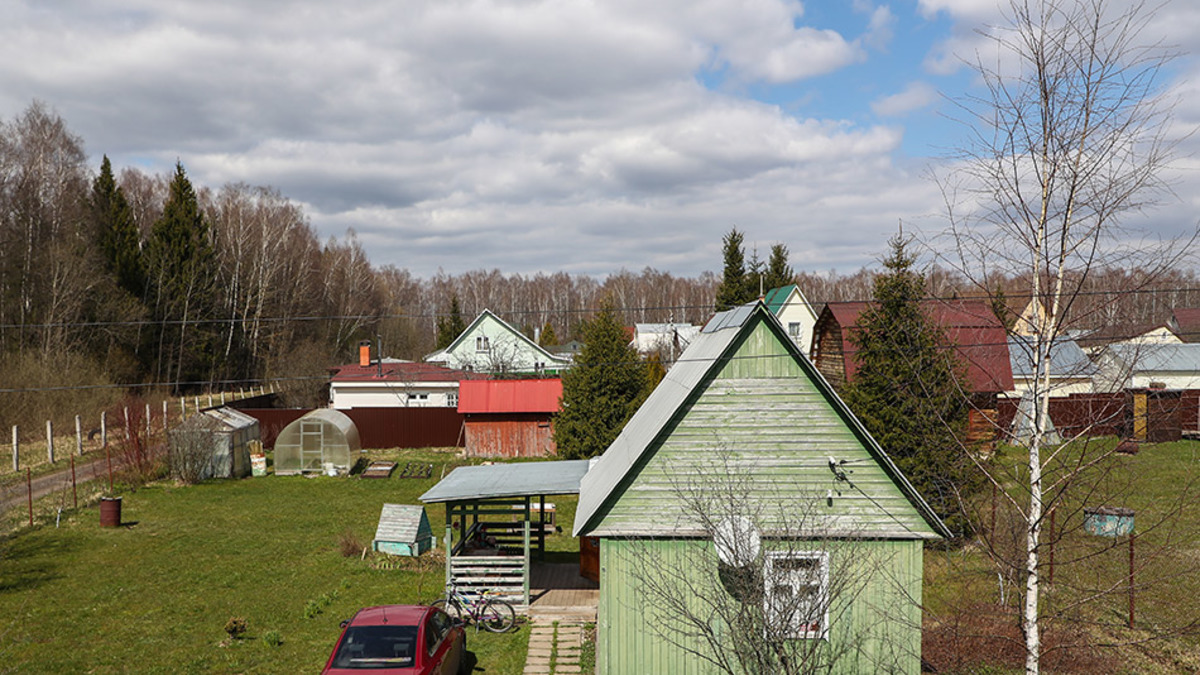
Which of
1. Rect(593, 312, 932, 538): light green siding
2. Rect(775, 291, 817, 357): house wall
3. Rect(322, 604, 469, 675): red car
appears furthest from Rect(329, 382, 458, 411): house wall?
Rect(593, 312, 932, 538): light green siding

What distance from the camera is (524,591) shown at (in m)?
15.6

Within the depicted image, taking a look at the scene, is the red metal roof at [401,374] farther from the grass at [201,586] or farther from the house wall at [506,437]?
the grass at [201,586]

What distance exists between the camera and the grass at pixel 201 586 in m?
13.3

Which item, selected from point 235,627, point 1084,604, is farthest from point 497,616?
point 1084,604

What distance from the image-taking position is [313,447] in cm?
3147

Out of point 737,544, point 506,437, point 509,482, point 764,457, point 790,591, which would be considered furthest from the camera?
point 506,437

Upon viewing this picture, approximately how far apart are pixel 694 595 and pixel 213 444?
80.8ft

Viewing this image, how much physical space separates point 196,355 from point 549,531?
4213 centimetres

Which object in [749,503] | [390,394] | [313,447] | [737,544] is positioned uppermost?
[737,544]

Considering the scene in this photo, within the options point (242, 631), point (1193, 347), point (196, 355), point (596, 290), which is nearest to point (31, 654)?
point (242, 631)

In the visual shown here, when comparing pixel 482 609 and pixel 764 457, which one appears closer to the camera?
pixel 764 457

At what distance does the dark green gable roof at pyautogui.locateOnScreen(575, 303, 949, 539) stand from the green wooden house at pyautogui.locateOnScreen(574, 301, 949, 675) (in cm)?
2

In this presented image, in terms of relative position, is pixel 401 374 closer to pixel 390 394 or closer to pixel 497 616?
pixel 390 394

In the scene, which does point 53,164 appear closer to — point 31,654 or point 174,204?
point 174,204
